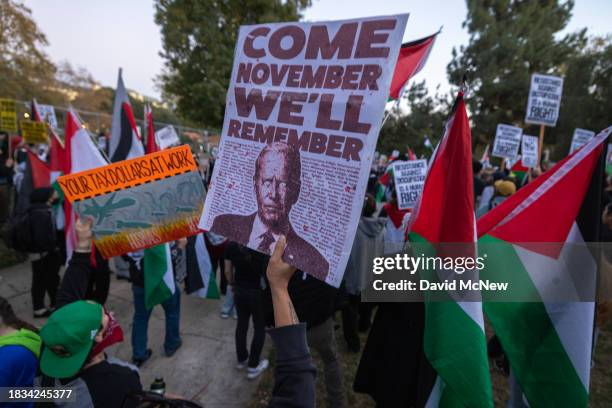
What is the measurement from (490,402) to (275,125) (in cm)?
161

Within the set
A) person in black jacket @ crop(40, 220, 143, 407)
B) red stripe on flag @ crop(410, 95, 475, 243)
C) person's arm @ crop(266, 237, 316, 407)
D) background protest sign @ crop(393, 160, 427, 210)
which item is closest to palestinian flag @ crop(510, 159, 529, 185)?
background protest sign @ crop(393, 160, 427, 210)

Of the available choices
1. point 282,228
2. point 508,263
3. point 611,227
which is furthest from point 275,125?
point 611,227

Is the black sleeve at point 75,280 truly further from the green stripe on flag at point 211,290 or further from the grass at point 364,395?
the grass at point 364,395

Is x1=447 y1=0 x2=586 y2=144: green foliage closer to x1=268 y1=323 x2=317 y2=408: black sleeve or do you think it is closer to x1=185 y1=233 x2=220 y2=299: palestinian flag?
x1=185 y1=233 x2=220 y2=299: palestinian flag

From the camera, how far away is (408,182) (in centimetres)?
478

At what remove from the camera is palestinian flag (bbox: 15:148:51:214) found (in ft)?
14.1

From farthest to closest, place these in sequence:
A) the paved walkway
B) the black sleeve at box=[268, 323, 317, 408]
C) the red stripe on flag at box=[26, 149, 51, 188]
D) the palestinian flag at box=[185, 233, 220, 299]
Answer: the red stripe on flag at box=[26, 149, 51, 188], the palestinian flag at box=[185, 233, 220, 299], the paved walkway, the black sleeve at box=[268, 323, 317, 408]

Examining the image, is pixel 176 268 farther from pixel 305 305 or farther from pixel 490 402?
pixel 490 402

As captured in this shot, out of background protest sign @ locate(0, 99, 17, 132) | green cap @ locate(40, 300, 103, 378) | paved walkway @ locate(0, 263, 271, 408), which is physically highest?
background protest sign @ locate(0, 99, 17, 132)

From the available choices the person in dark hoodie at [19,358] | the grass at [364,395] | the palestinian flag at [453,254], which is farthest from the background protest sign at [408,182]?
the person in dark hoodie at [19,358]

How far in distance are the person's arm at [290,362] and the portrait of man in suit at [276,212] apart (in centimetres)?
19

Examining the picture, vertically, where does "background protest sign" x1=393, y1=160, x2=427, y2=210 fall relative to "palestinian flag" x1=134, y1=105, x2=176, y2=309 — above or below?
above

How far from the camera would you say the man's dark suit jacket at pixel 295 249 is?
1.37m

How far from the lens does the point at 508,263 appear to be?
6.39 feet
